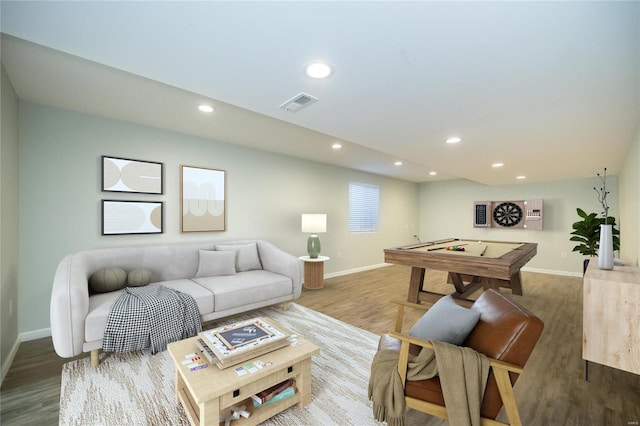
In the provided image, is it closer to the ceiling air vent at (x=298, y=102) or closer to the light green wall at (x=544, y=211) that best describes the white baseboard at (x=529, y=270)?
the light green wall at (x=544, y=211)

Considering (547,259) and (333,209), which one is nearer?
(333,209)

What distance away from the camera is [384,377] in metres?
1.46

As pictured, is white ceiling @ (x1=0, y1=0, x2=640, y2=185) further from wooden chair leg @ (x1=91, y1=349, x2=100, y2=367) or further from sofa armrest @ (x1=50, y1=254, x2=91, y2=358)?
wooden chair leg @ (x1=91, y1=349, x2=100, y2=367)

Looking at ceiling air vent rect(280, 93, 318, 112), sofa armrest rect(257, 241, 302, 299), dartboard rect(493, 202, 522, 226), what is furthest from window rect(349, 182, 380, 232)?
ceiling air vent rect(280, 93, 318, 112)

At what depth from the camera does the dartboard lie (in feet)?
21.2

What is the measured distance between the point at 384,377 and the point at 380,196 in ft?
18.4

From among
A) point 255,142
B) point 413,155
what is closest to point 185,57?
point 255,142

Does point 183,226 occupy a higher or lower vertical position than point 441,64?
lower

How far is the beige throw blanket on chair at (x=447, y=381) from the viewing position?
4.17 ft

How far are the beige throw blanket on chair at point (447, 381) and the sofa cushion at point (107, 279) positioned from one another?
2643 millimetres

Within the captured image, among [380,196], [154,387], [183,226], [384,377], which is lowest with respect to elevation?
[154,387]

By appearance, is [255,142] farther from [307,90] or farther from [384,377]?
[384,377]

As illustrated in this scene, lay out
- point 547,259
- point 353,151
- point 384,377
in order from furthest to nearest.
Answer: point 547,259 < point 353,151 < point 384,377

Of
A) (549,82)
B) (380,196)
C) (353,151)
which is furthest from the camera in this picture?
(380,196)
